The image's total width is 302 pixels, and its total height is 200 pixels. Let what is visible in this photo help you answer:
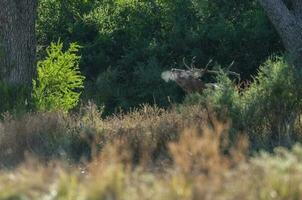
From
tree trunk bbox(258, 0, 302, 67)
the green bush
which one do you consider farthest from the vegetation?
tree trunk bbox(258, 0, 302, 67)

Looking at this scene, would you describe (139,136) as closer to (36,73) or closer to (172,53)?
(36,73)

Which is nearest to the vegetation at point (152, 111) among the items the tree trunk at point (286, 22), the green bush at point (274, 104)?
the green bush at point (274, 104)

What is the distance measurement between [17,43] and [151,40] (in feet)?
20.1

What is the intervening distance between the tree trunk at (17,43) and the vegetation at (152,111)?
0.18 ft

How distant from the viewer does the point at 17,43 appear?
16734 mm

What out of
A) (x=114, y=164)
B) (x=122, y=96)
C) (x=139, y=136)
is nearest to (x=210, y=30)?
(x=122, y=96)

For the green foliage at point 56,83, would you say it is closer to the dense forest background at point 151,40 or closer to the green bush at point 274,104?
the dense forest background at point 151,40

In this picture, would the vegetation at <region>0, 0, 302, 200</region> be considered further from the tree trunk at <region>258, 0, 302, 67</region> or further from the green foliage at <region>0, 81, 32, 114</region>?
the tree trunk at <region>258, 0, 302, 67</region>

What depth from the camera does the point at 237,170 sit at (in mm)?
6859

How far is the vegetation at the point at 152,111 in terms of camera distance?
22.0ft

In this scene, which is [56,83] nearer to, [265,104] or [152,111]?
[152,111]

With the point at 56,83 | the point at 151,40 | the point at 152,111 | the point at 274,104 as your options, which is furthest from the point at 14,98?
the point at 151,40

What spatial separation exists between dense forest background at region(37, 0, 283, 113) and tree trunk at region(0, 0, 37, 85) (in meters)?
4.23

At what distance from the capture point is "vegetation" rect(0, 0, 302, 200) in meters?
6.71
